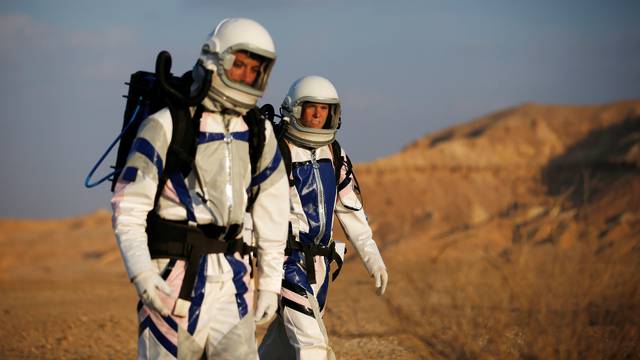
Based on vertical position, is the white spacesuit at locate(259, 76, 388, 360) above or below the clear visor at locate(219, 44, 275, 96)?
below

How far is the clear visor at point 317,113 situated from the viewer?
8227 mm

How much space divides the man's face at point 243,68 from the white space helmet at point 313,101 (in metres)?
2.35

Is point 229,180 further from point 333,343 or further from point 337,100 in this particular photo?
point 333,343

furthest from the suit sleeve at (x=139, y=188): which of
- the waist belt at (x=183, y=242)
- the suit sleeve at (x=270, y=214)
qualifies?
the suit sleeve at (x=270, y=214)

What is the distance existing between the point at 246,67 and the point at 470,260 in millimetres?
18141

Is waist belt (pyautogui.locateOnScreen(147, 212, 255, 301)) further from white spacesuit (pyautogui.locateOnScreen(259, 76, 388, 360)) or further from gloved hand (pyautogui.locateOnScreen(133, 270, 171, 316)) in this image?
white spacesuit (pyautogui.locateOnScreen(259, 76, 388, 360))

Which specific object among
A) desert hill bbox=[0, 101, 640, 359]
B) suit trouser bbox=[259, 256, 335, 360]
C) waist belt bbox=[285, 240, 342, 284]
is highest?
waist belt bbox=[285, 240, 342, 284]

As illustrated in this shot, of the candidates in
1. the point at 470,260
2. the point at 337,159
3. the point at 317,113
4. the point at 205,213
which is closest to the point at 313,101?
the point at 317,113

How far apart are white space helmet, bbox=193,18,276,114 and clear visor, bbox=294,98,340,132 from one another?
2392 mm

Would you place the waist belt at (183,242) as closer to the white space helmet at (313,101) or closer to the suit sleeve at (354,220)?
the white space helmet at (313,101)

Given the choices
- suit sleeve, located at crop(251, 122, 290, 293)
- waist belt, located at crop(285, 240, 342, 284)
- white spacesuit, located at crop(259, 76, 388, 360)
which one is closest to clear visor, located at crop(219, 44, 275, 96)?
suit sleeve, located at crop(251, 122, 290, 293)

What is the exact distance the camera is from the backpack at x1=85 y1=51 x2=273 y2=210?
5.48 metres

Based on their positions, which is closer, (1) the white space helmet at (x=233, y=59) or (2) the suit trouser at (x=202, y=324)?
(2) the suit trouser at (x=202, y=324)

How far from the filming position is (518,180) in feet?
127
